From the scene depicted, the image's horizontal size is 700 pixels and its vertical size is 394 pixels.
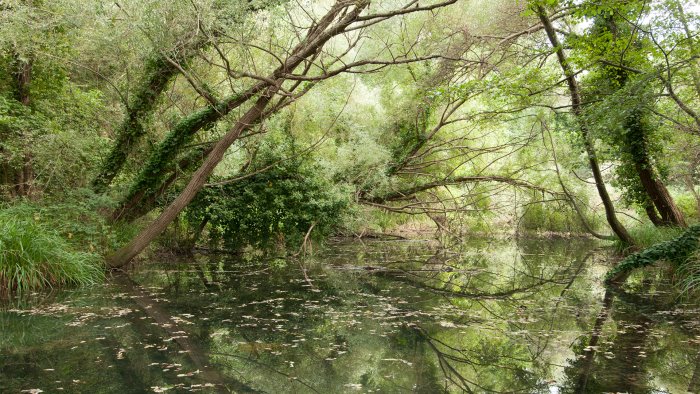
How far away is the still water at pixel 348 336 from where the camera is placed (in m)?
5.28

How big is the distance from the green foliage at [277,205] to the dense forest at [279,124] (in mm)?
47

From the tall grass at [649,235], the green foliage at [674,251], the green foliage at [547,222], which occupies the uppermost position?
the green foliage at [547,222]

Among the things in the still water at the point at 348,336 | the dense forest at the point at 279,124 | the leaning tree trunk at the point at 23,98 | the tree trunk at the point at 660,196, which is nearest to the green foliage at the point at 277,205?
the dense forest at the point at 279,124

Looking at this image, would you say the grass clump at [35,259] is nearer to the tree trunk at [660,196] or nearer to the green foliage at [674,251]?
the green foliage at [674,251]

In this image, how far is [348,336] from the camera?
22.7 feet

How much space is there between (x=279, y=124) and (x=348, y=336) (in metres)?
9.95

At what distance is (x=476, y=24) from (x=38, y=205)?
1290 centimetres

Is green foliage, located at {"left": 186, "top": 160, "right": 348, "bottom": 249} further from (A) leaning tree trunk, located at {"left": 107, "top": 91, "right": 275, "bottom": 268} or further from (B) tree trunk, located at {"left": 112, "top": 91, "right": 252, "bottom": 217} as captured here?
(A) leaning tree trunk, located at {"left": 107, "top": 91, "right": 275, "bottom": 268}

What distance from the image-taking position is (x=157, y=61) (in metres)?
12.6

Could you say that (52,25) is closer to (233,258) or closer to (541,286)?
(233,258)

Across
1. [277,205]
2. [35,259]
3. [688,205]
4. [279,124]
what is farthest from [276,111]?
[688,205]

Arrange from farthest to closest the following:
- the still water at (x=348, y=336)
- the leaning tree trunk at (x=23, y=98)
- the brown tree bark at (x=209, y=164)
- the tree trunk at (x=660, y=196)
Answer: the tree trunk at (x=660, y=196), the leaning tree trunk at (x=23, y=98), the brown tree bark at (x=209, y=164), the still water at (x=348, y=336)

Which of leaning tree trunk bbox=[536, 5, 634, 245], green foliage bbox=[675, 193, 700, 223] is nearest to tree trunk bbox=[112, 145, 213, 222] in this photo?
leaning tree trunk bbox=[536, 5, 634, 245]

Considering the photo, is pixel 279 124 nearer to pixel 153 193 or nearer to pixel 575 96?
pixel 153 193
